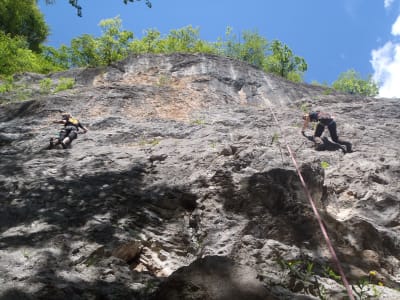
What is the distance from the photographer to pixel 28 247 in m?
4.64

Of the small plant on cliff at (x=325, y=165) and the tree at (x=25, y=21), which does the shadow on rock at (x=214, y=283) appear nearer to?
the small plant on cliff at (x=325, y=165)

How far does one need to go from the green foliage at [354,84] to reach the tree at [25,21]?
82.4ft

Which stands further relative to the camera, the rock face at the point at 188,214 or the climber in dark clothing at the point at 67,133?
the climber in dark clothing at the point at 67,133

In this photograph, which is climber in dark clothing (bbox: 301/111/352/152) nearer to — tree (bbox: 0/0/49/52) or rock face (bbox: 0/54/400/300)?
rock face (bbox: 0/54/400/300)

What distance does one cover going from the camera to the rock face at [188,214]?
158 inches

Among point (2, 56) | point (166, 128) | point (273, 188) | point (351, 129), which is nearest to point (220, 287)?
point (273, 188)

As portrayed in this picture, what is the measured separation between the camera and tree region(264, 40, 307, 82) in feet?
101

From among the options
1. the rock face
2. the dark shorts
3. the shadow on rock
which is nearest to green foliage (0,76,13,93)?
the rock face

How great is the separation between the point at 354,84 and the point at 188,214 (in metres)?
34.3

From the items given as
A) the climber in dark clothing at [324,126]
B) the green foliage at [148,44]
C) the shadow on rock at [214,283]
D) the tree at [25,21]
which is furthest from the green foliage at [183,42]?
the shadow on rock at [214,283]

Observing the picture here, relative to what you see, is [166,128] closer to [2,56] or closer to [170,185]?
[170,185]

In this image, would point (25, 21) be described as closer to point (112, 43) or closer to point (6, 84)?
point (112, 43)

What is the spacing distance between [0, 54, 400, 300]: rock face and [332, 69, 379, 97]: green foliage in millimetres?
26339

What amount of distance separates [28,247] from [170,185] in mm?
2569
